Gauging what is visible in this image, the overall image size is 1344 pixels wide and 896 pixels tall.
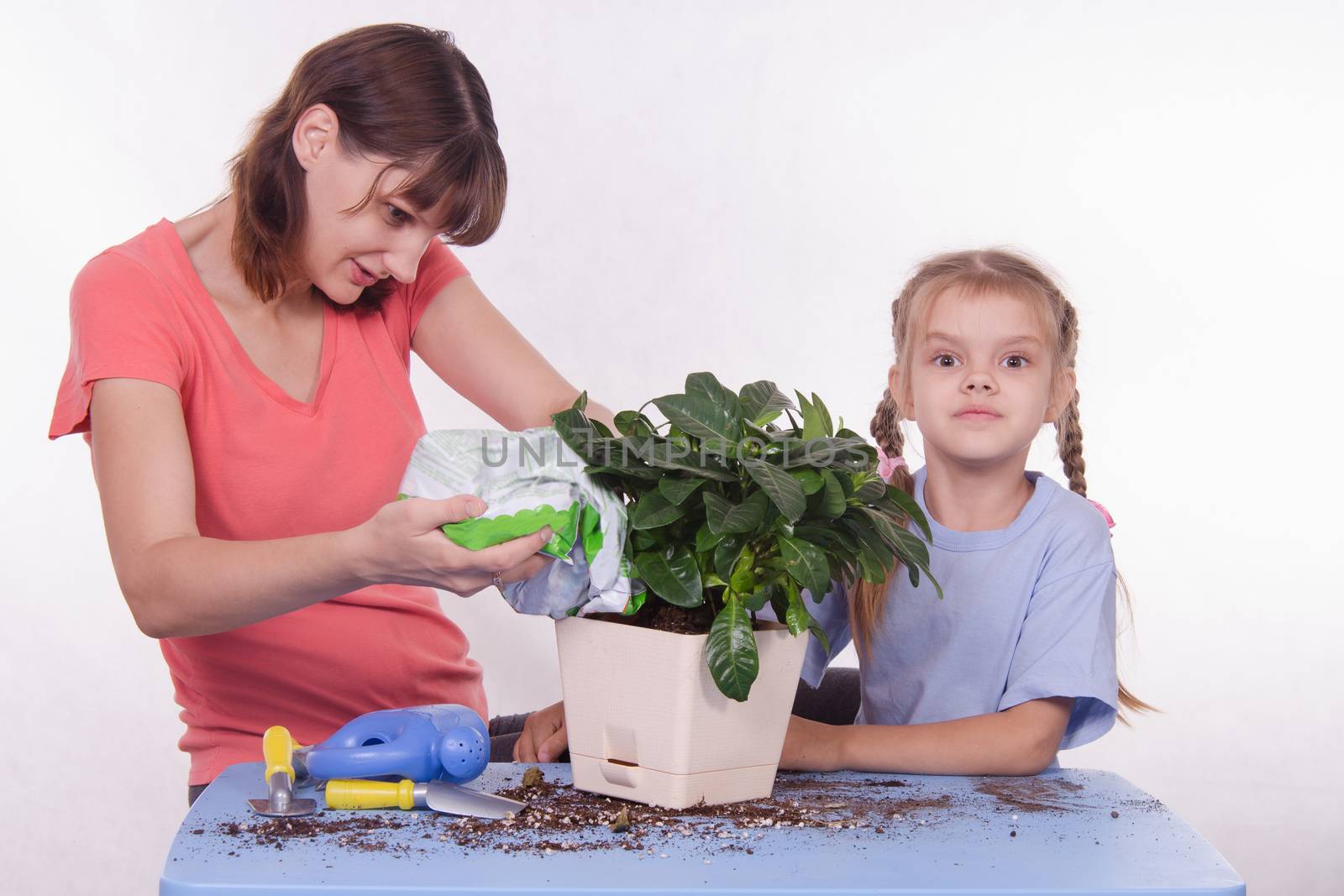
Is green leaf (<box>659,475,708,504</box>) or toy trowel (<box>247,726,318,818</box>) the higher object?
green leaf (<box>659,475,708,504</box>)

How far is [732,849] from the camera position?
1059 mm

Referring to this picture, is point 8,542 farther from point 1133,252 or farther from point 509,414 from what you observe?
point 1133,252

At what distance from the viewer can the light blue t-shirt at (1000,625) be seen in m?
1.48

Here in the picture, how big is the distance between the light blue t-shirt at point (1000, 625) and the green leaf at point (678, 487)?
1.69 feet

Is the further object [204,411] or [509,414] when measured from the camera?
[509,414]

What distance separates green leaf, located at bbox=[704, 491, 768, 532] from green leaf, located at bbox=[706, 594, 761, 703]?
10cm

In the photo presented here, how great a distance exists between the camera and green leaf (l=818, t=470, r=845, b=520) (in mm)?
1125

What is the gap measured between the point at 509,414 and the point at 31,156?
165 cm

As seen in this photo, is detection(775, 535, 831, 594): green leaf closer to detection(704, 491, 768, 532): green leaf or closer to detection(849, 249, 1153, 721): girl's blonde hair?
detection(704, 491, 768, 532): green leaf

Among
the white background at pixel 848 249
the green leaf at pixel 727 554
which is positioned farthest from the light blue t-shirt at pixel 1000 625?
the white background at pixel 848 249

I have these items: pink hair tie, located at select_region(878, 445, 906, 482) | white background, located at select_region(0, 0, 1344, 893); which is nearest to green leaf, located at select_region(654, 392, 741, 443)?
pink hair tie, located at select_region(878, 445, 906, 482)

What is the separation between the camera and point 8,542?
2752mm

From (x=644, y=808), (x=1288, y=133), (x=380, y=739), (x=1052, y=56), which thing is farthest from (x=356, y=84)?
(x=1288, y=133)

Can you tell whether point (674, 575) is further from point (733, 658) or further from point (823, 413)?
point (823, 413)
